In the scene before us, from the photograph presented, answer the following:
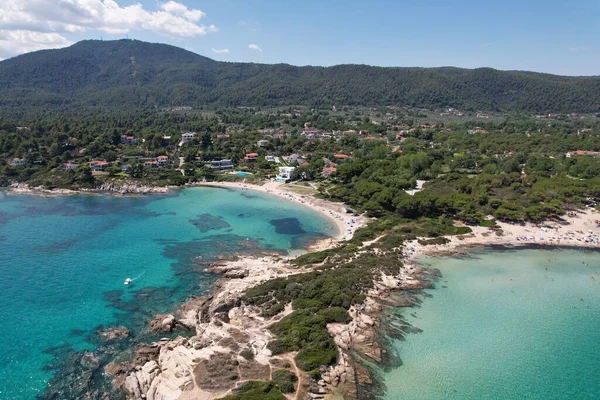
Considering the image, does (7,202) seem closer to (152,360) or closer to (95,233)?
(95,233)

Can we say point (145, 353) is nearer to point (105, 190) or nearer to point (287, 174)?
point (105, 190)

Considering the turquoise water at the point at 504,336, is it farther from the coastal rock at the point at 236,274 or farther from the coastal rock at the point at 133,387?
the coastal rock at the point at 236,274

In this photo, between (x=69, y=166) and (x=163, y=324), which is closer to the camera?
(x=163, y=324)

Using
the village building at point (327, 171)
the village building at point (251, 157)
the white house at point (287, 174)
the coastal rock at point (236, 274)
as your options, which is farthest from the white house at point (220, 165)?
the coastal rock at point (236, 274)

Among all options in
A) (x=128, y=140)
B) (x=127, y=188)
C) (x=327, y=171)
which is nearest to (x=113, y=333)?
(x=127, y=188)

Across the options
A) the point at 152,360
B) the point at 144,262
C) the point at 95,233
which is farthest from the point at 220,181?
the point at 152,360
